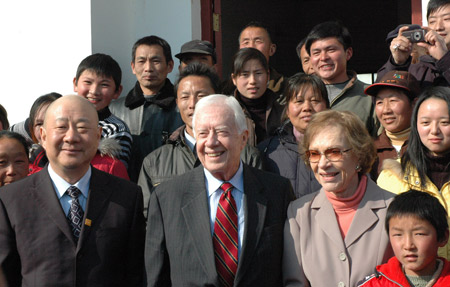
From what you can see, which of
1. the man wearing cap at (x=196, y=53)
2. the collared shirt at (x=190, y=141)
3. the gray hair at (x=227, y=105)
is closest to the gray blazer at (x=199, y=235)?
the gray hair at (x=227, y=105)

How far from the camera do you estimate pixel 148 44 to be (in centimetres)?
568

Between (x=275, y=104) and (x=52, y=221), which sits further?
(x=275, y=104)

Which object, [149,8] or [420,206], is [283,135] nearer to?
[420,206]

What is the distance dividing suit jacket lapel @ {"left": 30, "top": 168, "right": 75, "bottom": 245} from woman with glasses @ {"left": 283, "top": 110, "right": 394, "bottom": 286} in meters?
1.12

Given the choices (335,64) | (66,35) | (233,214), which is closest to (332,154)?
(233,214)

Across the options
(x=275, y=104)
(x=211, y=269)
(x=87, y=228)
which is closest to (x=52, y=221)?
(x=87, y=228)

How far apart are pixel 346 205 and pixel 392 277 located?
479 mm

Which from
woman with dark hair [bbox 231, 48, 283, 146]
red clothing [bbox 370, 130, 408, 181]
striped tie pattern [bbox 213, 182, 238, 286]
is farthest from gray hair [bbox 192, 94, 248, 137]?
woman with dark hair [bbox 231, 48, 283, 146]

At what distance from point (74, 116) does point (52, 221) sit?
0.55 m

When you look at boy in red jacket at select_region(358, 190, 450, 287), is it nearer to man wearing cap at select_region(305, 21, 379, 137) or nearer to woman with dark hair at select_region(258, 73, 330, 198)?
woman with dark hair at select_region(258, 73, 330, 198)

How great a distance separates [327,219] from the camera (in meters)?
3.50

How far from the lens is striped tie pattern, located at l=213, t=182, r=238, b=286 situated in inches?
133

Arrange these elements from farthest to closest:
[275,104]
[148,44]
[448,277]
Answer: [148,44]
[275,104]
[448,277]

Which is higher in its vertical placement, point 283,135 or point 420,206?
point 283,135
